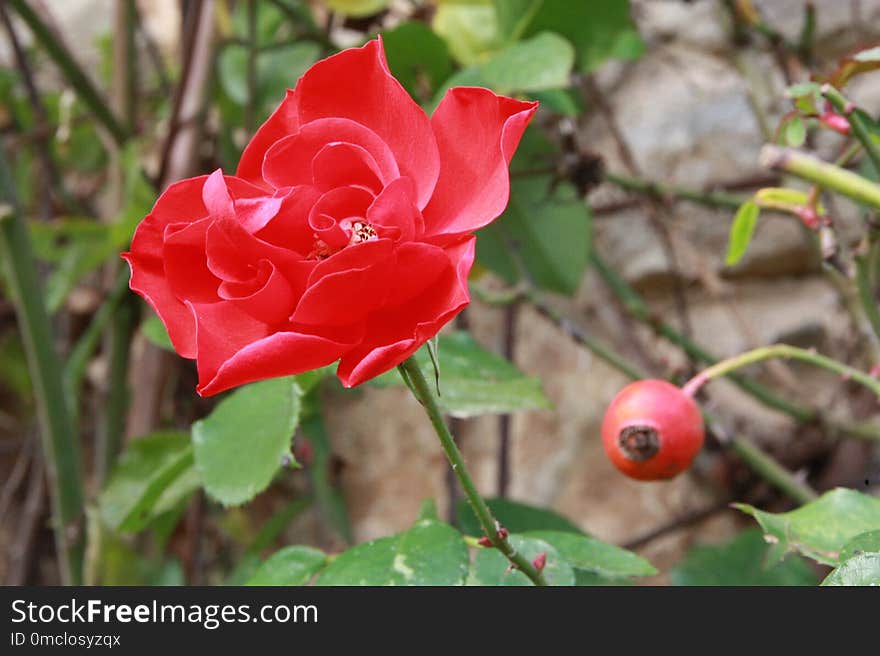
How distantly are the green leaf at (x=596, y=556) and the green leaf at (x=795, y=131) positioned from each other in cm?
24

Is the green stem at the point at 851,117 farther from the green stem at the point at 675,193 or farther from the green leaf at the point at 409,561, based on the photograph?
the green stem at the point at 675,193

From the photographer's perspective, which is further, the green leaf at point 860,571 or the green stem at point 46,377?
the green stem at point 46,377

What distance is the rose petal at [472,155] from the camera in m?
0.38

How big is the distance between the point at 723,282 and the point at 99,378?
827 mm

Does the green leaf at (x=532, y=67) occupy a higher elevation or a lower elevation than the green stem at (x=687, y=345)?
higher

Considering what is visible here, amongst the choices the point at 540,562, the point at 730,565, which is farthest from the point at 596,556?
the point at 730,565

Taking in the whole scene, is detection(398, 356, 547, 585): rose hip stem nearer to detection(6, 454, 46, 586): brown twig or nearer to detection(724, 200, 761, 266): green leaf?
detection(724, 200, 761, 266): green leaf

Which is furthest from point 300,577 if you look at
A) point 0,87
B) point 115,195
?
point 0,87

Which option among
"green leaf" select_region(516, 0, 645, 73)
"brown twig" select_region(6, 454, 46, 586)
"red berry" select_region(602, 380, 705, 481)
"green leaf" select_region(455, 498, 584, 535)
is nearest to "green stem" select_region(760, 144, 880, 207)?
"red berry" select_region(602, 380, 705, 481)

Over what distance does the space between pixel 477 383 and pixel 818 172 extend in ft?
0.99

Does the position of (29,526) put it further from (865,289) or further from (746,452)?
(865,289)

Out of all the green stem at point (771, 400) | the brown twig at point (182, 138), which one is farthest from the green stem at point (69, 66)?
the green stem at point (771, 400)

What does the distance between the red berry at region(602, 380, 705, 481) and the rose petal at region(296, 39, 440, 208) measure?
0.20m

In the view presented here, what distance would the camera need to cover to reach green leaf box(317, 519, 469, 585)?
46 cm
